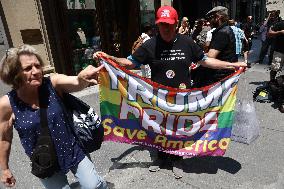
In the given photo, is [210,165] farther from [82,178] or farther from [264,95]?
[264,95]

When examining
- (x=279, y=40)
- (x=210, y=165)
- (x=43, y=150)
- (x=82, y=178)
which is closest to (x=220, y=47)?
(x=210, y=165)

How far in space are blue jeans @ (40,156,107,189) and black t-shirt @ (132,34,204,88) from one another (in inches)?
56.4

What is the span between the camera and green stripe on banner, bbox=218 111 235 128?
3.27 meters

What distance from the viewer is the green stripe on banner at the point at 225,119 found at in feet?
10.7

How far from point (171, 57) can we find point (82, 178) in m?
1.68

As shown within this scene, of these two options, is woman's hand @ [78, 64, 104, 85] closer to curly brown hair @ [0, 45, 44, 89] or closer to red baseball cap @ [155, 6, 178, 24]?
curly brown hair @ [0, 45, 44, 89]

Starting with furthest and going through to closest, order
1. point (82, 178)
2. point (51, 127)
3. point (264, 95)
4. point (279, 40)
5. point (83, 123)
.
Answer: point (264, 95)
point (279, 40)
point (83, 123)
point (82, 178)
point (51, 127)

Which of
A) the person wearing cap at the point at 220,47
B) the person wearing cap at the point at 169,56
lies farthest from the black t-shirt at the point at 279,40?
the person wearing cap at the point at 169,56

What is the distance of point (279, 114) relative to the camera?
5152mm

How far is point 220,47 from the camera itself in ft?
12.9

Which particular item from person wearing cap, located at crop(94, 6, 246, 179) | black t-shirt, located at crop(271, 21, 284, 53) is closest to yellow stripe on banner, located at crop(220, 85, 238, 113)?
person wearing cap, located at crop(94, 6, 246, 179)

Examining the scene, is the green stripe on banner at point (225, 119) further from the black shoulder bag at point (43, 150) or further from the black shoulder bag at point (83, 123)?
the black shoulder bag at point (43, 150)

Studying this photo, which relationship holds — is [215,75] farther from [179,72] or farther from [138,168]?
[138,168]

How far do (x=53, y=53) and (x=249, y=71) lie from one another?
19.8 ft
